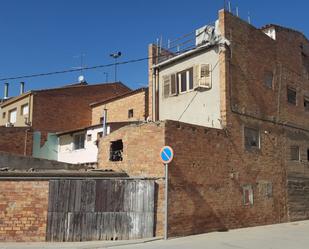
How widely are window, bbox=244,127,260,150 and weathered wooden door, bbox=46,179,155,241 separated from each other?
243 inches

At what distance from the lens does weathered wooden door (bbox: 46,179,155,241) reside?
13609mm

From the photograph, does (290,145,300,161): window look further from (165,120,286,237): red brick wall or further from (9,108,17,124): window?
(9,108,17,124): window

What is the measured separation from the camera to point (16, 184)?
1348 cm

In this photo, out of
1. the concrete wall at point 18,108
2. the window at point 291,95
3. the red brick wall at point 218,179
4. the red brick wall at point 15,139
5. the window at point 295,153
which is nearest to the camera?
the red brick wall at point 218,179

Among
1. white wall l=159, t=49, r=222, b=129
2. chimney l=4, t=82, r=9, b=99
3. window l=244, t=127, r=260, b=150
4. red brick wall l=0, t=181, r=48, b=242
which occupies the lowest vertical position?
red brick wall l=0, t=181, r=48, b=242

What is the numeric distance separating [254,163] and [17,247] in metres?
10.9

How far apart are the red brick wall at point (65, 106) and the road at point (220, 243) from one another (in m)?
18.6

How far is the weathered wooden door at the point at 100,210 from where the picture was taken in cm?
1361

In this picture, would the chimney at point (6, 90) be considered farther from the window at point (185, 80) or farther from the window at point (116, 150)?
the window at point (116, 150)

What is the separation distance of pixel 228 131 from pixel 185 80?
378 cm

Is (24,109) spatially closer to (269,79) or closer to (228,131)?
(269,79)

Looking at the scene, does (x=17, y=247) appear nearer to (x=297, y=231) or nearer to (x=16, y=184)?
(x=16, y=184)

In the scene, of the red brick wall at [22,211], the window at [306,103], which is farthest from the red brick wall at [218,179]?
the red brick wall at [22,211]

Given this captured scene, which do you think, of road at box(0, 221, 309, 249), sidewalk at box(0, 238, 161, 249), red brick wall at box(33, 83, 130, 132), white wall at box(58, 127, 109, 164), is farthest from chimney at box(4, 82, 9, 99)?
road at box(0, 221, 309, 249)
